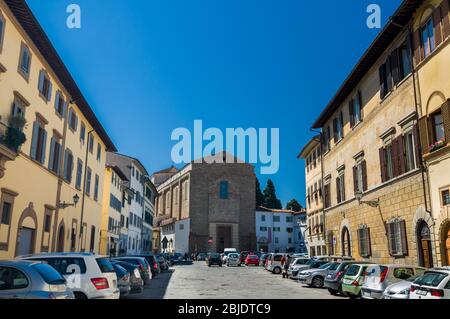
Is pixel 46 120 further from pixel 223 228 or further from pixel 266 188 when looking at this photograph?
pixel 266 188

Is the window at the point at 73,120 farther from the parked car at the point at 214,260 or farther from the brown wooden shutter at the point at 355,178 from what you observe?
the parked car at the point at 214,260

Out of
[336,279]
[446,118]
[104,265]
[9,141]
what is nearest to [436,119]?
[446,118]

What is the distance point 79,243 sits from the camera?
101 feet

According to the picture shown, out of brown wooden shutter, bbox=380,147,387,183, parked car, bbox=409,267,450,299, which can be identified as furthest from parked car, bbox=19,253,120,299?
brown wooden shutter, bbox=380,147,387,183

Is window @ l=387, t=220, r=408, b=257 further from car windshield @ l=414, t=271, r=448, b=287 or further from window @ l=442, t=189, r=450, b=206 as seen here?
car windshield @ l=414, t=271, r=448, b=287

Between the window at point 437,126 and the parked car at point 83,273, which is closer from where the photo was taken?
the parked car at point 83,273

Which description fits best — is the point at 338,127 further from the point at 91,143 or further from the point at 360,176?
the point at 91,143

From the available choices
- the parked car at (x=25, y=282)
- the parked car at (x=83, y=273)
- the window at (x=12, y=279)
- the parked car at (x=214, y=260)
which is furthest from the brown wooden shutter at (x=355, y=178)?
the parked car at (x=214, y=260)

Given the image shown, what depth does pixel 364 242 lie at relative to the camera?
1076 inches

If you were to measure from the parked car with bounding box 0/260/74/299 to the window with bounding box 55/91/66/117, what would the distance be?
18748mm

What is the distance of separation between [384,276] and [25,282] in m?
11.3

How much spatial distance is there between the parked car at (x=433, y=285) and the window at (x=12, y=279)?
863 cm

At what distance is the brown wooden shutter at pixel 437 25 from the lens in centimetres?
1812
